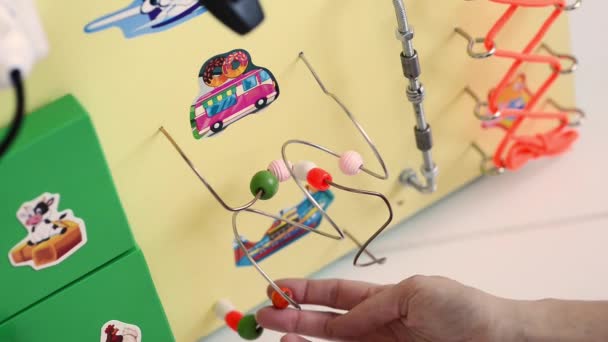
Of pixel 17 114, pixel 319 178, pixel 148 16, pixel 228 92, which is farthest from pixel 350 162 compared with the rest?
pixel 17 114

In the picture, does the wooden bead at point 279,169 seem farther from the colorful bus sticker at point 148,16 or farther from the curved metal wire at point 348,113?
the colorful bus sticker at point 148,16

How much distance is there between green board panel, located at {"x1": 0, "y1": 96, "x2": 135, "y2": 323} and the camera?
0.59 meters

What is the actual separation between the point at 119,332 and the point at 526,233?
483mm

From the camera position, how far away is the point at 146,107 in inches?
26.4

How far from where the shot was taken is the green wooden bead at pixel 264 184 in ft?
2.37

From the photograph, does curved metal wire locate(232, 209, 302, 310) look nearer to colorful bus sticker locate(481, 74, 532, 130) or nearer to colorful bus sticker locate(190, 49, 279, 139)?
colorful bus sticker locate(190, 49, 279, 139)

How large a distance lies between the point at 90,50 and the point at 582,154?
65 centimetres

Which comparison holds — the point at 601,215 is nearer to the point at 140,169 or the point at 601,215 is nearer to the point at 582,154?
the point at 582,154

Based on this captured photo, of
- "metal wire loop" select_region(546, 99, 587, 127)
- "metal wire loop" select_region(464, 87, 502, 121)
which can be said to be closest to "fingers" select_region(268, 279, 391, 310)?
"metal wire loop" select_region(464, 87, 502, 121)

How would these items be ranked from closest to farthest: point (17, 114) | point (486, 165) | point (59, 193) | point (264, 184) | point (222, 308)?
1. point (17, 114)
2. point (59, 193)
3. point (264, 184)
4. point (222, 308)
5. point (486, 165)

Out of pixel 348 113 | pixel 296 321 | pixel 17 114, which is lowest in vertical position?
pixel 296 321

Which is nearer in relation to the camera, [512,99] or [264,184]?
[264,184]

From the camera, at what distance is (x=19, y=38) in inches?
20.8

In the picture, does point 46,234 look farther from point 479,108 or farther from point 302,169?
point 479,108
